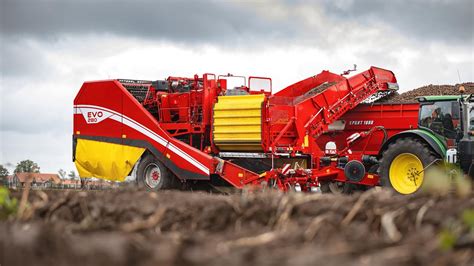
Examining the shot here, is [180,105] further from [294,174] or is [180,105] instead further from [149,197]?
[149,197]

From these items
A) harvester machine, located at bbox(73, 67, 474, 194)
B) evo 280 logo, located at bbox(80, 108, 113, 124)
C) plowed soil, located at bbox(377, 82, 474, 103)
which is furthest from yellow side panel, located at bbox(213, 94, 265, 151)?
plowed soil, located at bbox(377, 82, 474, 103)

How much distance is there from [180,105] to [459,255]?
13693 mm

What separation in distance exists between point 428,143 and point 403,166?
28.1 inches

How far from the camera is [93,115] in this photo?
19094 millimetres

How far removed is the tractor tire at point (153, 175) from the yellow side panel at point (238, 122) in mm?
1475

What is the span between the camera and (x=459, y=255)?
4.86m

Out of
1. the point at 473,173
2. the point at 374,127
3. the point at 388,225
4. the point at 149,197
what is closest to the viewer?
the point at 388,225

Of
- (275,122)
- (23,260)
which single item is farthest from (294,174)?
(23,260)

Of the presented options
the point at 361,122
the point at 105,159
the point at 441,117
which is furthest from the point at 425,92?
the point at 105,159

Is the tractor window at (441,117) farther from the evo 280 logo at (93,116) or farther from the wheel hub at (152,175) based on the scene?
the evo 280 logo at (93,116)

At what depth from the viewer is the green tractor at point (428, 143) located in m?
15.1

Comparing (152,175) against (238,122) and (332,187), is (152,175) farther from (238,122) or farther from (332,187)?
(332,187)

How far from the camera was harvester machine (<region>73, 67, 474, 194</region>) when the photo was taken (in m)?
16.3

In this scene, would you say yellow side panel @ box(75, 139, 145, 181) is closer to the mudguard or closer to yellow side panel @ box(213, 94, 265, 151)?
yellow side panel @ box(213, 94, 265, 151)
